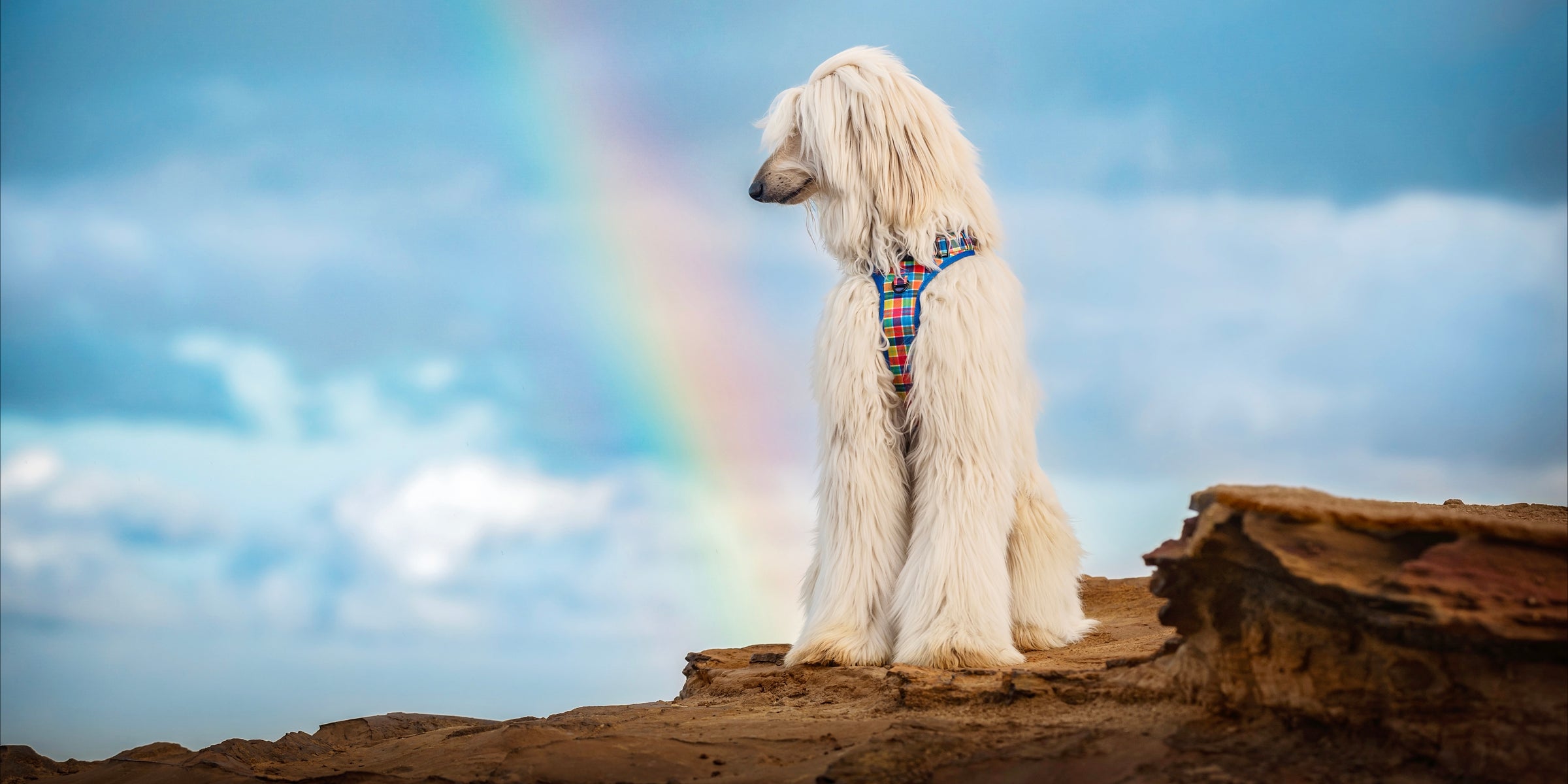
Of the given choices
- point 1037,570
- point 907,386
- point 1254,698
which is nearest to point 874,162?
point 907,386

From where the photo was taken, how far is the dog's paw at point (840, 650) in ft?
16.6

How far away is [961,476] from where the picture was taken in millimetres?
5105

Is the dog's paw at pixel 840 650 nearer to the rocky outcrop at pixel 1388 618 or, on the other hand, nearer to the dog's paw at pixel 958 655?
the dog's paw at pixel 958 655

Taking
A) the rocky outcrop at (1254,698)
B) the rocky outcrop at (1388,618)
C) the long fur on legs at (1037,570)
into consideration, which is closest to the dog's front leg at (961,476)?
the long fur on legs at (1037,570)

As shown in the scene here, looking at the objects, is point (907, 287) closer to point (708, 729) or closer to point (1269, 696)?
point (708, 729)

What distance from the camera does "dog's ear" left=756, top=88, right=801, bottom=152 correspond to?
554cm

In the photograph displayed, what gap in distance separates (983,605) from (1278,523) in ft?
6.86

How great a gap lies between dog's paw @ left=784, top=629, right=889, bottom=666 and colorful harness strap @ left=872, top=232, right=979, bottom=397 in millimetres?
1208

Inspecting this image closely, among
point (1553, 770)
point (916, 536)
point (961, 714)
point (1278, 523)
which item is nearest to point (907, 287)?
point (916, 536)

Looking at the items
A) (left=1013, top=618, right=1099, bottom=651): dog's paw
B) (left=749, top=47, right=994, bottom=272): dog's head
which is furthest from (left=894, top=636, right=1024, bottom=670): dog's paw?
(left=749, top=47, right=994, bottom=272): dog's head

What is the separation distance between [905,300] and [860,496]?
3.22 ft

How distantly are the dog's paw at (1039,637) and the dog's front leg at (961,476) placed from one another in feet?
1.92

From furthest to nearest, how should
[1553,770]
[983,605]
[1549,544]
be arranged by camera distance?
1. [983,605]
2. [1549,544]
3. [1553,770]

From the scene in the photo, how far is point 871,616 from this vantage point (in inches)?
206
